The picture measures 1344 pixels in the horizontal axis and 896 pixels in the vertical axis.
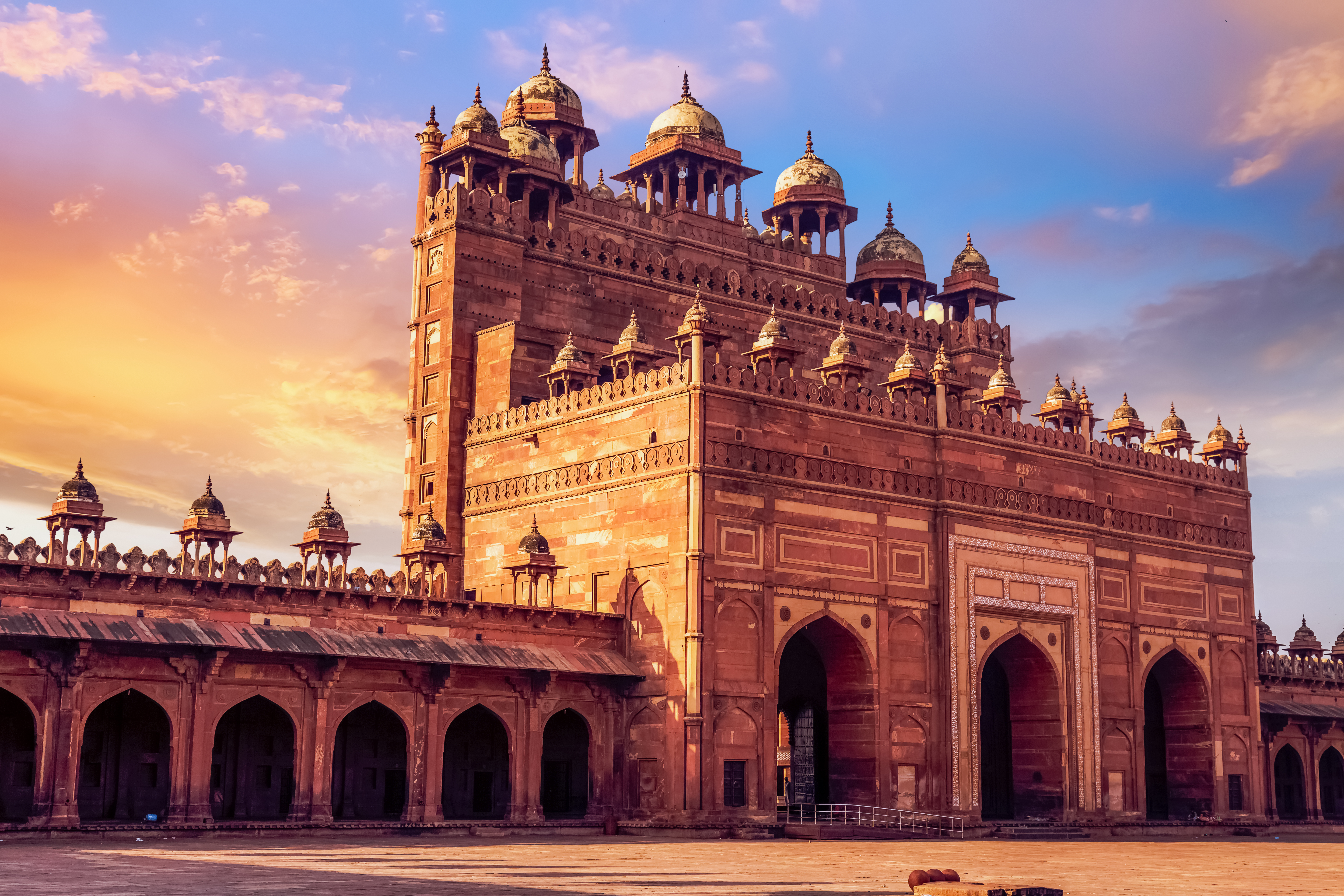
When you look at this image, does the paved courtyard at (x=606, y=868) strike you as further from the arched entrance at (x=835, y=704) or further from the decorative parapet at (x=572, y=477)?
the decorative parapet at (x=572, y=477)

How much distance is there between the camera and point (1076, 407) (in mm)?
44250

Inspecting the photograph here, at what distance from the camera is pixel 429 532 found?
122 ft

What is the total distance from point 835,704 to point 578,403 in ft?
31.3

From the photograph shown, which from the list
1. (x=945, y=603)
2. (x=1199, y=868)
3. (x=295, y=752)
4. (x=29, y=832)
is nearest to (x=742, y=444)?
(x=945, y=603)

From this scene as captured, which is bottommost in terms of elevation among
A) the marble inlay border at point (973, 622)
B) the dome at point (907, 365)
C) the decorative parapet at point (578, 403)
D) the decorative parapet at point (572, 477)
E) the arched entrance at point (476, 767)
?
the arched entrance at point (476, 767)

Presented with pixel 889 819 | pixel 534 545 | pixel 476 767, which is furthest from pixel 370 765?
pixel 889 819

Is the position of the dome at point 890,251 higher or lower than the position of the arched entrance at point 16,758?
higher

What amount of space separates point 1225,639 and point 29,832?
33.8m

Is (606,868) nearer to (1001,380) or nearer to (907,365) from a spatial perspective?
(907,365)

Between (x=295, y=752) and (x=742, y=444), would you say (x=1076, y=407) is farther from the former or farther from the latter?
(x=295, y=752)

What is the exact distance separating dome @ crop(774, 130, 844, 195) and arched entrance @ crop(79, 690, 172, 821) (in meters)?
29.3

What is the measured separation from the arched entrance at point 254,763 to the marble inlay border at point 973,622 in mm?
15701

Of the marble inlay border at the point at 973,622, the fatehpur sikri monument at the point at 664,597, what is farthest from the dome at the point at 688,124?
the marble inlay border at the point at 973,622

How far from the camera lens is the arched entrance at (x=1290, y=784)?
52.4 m
